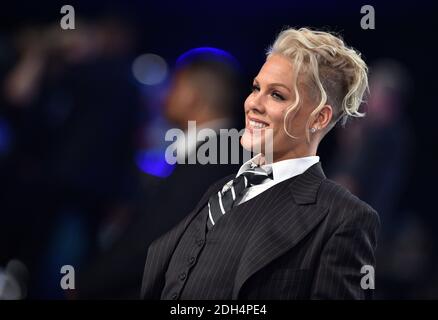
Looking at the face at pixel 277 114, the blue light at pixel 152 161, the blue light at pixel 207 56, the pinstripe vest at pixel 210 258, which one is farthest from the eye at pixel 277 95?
the blue light at pixel 152 161

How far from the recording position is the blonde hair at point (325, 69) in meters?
1.99

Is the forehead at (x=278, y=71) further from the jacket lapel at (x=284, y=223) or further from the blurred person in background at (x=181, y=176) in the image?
the blurred person in background at (x=181, y=176)

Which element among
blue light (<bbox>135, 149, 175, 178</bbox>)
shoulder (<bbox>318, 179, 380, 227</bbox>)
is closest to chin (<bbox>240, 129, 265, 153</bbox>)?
shoulder (<bbox>318, 179, 380, 227</bbox>)

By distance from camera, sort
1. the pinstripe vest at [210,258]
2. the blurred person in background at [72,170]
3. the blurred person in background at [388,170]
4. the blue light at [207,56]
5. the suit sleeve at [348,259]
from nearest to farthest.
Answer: the suit sleeve at [348,259]
the pinstripe vest at [210,258]
the blue light at [207,56]
the blurred person in background at [72,170]
the blurred person in background at [388,170]

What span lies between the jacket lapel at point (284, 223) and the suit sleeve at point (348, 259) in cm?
8

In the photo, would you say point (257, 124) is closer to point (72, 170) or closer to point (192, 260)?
point (192, 260)

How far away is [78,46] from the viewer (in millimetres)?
3254

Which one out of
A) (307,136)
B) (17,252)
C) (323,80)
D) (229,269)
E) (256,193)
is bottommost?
(17,252)

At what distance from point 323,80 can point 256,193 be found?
14.4 inches

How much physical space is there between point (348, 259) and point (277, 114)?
0.45 metres

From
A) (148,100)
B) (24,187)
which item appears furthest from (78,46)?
(24,187)

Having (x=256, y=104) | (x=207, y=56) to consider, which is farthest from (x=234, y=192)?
(x=207, y=56)

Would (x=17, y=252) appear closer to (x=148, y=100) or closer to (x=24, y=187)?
(x=24, y=187)

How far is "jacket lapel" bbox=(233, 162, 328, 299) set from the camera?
180cm
